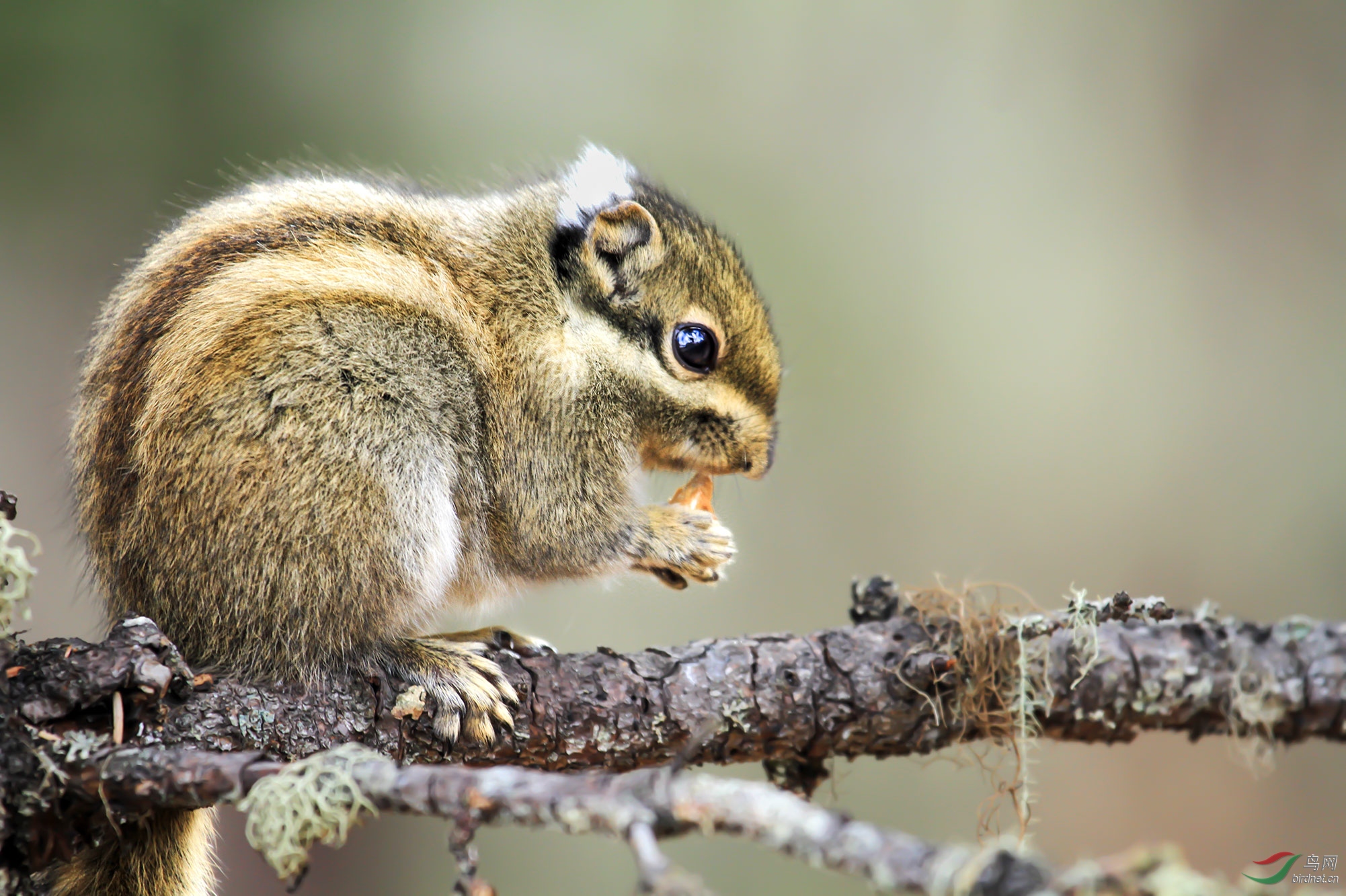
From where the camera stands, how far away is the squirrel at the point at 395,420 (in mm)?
1628

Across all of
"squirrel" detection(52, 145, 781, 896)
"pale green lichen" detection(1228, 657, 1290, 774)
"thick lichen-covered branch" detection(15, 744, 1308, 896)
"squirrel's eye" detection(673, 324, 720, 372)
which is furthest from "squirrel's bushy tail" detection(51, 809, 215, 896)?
"pale green lichen" detection(1228, 657, 1290, 774)

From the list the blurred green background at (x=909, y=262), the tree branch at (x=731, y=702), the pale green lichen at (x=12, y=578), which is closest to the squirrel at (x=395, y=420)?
the tree branch at (x=731, y=702)

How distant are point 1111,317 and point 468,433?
3.40 m

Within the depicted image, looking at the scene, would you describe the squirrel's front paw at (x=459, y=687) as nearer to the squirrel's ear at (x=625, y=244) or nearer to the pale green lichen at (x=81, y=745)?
the pale green lichen at (x=81, y=745)

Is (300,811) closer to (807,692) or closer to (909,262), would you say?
(807,692)

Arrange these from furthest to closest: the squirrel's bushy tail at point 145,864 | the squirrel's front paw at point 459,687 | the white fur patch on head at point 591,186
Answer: the white fur patch on head at point 591,186 < the squirrel's front paw at point 459,687 < the squirrel's bushy tail at point 145,864

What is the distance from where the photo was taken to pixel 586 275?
2225 mm

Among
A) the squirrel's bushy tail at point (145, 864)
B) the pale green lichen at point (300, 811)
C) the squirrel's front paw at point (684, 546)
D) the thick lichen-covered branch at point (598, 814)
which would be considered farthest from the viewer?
the squirrel's front paw at point (684, 546)

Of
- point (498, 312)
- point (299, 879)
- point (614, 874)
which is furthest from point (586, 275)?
point (614, 874)

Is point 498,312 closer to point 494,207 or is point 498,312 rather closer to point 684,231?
point 494,207

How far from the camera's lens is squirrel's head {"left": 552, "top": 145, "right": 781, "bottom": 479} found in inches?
86.0

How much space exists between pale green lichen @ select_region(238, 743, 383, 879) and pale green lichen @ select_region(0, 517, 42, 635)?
56 centimetres

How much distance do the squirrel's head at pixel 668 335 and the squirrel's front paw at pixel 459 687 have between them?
0.69 m

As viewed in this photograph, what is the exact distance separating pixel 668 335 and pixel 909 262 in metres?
2.73
